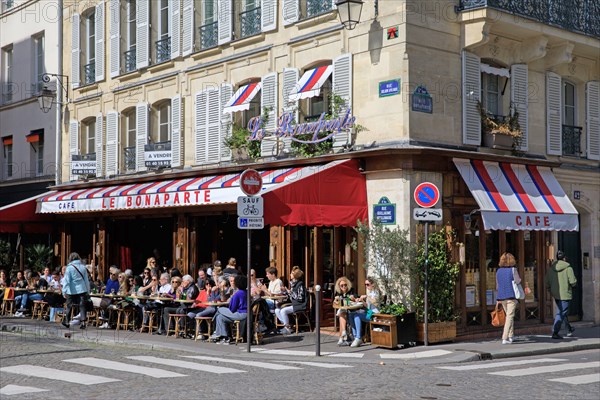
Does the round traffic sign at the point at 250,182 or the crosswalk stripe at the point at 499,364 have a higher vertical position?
the round traffic sign at the point at 250,182

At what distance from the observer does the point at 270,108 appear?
60.1 ft

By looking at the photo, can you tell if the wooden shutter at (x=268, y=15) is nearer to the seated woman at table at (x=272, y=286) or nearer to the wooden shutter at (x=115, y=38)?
the seated woman at table at (x=272, y=286)

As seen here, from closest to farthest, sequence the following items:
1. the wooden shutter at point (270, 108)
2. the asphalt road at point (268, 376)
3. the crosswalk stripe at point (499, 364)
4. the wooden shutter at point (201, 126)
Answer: the asphalt road at point (268, 376) < the crosswalk stripe at point (499, 364) < the wooden shutter at point (270, 108) < the wooden shutter at point (201, 126)

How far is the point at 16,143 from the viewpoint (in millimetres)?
27844

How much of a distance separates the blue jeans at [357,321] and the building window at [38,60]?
15828mm

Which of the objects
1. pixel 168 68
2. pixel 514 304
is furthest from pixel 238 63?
pixel 514 304

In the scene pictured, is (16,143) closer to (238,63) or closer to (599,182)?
(238,63)

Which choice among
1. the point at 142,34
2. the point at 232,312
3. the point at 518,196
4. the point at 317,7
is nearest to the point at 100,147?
the point at 142,34

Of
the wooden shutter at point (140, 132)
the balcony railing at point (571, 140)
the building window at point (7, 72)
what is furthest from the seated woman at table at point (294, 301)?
the building window at point (7, 72)

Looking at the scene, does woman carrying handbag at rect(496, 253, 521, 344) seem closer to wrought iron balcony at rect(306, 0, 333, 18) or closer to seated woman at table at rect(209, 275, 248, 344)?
seated woman at table at rect(209, 275, 248, 344)

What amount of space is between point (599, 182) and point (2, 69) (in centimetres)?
1963

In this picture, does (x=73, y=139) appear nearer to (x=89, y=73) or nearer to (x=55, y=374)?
(x=89, y=73)

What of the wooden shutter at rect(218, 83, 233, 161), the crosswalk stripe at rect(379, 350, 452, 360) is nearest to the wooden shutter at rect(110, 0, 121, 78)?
the wooden shutter at rect(218, 83, 233, 161)

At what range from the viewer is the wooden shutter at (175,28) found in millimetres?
21000
